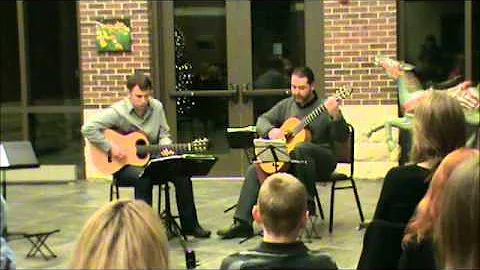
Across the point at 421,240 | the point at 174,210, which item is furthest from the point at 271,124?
the point at 421,240

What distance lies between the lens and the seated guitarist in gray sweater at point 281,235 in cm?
323

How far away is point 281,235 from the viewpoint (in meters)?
3.33

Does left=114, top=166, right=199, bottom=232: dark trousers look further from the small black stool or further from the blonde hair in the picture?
the blonde hair

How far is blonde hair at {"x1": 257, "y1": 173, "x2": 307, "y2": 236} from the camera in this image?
335 cm

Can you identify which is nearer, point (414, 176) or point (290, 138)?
point (414, 176)

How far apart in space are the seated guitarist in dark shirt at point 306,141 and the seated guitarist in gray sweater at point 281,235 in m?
4.34

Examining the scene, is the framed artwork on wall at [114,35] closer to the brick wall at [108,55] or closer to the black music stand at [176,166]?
the brick wall at [108,55]

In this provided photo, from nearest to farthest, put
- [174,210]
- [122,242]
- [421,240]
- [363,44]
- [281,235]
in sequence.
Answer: [122,242], [281,235], [421,240], [174,210], [363,44]

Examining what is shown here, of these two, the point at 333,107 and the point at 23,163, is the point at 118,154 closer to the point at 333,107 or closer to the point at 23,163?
the point at 23,163

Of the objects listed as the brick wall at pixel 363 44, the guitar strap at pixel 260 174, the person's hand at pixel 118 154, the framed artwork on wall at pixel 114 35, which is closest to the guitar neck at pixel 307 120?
the guitar strap at pixel 260 174

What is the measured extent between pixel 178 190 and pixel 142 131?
2.19ft

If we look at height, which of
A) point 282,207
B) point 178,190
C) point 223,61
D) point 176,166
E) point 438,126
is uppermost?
point 223,61

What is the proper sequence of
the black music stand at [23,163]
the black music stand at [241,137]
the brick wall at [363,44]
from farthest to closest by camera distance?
the brick wall at [363,44], the black music stand at [241,137], the black music stand at [23,163]

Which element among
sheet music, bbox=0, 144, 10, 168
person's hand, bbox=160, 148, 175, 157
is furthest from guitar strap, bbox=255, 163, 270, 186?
sheet music, bbox=0, 144, 10, 168
